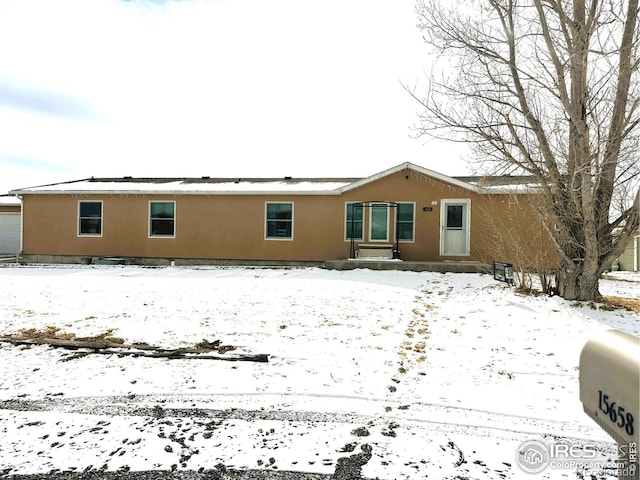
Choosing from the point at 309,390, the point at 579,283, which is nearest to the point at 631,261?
the point at 579,283

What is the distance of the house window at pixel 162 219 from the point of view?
14492 millimetres

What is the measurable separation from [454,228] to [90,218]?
1372 centimetres

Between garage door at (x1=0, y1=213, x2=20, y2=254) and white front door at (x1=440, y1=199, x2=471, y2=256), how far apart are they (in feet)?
68.7

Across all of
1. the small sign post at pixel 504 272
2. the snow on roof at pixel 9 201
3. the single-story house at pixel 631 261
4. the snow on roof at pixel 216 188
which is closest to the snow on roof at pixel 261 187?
the snow on roof at pixel 216 188

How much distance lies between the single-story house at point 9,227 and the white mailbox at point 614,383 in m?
24.5

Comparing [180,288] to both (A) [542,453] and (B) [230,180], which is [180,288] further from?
A: (B) [230,180]

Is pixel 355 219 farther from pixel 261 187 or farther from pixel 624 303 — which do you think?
pixel 624 303

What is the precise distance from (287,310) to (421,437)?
425 cm

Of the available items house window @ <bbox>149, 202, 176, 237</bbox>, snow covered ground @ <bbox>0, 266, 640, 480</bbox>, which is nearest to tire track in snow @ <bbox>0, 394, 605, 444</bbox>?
snow covered ground @ <bbox>0, 266, 640, 480</bbox>

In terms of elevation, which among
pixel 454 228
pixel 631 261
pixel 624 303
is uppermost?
pixel 454 228

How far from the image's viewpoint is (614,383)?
1120 mm

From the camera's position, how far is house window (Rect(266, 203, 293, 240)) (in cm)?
1387

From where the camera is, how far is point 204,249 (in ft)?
46.8

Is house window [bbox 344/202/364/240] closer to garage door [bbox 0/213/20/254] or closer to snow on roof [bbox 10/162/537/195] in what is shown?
snow on roof [bbox 10/162/537/195]
